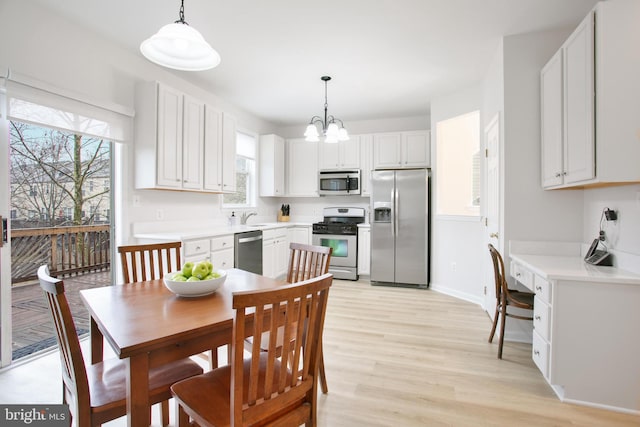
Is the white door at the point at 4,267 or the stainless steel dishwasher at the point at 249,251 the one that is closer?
the white door at the point at 4,267

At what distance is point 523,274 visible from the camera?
8.17ft

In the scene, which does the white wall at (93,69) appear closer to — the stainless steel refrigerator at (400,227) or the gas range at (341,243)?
the gas range at (341,243)

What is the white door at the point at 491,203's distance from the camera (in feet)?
10.3

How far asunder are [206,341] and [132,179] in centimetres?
257

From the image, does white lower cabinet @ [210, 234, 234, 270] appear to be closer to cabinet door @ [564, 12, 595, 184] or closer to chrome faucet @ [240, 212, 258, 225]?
chrome faucet @ [240, 212, 258, 225]

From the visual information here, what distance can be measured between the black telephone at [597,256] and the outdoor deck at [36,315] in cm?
422

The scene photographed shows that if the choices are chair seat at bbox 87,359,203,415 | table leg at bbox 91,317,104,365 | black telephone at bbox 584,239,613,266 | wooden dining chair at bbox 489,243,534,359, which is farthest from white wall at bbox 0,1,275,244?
black telephone at bbox 584,239,613,266

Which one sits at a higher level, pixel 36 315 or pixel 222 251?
pixel 222 251

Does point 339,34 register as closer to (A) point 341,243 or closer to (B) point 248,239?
(B) point 248,239

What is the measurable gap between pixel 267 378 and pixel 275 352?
11cm

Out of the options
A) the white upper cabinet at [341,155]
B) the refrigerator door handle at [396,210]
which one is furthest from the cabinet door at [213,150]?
the refrigerator door handle at [396,210]

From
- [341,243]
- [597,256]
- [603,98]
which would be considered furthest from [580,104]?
[341,243]

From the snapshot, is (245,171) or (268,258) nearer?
(268,258)

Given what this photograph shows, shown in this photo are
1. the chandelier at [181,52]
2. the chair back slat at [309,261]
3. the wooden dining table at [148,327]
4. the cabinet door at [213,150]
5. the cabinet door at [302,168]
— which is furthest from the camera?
the cabinet door at [302,168]
